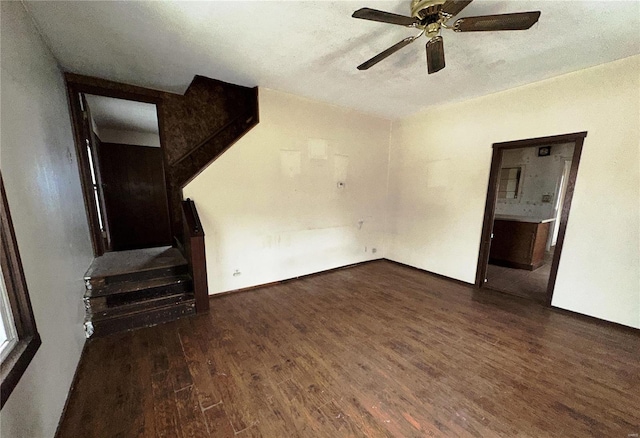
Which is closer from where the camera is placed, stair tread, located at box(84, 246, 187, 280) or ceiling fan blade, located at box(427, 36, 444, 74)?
ceiling fan blade, located at box(427, 36, 444, 74)

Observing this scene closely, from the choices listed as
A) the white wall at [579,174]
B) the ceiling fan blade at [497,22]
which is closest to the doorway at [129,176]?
the ceiling fan blade at [497,22]

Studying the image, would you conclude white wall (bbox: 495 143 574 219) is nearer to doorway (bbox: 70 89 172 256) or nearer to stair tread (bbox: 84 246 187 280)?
stair tread (bbox: 84 246 187 280)

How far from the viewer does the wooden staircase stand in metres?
2.42

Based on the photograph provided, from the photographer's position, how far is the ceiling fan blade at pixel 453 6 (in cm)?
145

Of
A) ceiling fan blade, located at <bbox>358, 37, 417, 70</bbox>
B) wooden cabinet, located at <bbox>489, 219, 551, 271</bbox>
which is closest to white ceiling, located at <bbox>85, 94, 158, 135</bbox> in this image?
ceiling fan blade, located at <bbox>358, 37, 417, 70</bbox>

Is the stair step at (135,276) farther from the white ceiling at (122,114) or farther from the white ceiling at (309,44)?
the white ceiling at (122,114)

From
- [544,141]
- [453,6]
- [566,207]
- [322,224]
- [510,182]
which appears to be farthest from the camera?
[510,182]

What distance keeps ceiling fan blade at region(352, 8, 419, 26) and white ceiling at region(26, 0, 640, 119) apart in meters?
0.32

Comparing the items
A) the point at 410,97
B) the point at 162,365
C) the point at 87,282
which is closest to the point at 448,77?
the point at 410,97

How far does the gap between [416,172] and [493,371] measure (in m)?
3.24

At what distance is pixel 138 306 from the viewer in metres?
2.56

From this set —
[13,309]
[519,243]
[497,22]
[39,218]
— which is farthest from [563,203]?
[39,218]

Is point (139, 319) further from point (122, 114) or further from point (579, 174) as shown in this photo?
point (579, 174)

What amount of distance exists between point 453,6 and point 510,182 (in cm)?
511
